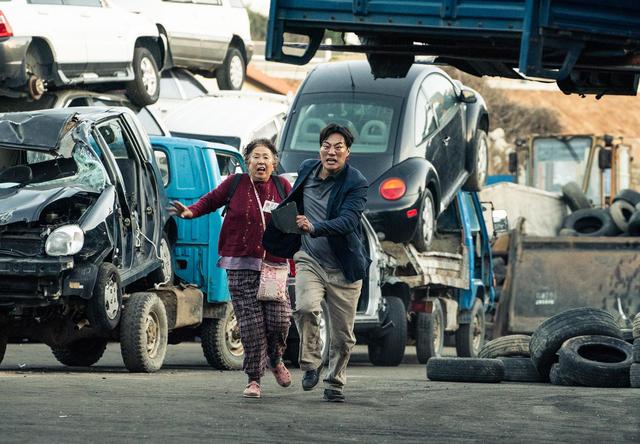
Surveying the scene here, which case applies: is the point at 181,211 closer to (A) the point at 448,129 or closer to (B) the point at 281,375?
(B) the point at 281,375

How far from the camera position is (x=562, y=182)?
32.8 metres

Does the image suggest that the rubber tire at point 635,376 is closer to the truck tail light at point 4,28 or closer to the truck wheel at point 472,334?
the truck tail light at point 4,28

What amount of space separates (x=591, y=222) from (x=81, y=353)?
13517mm

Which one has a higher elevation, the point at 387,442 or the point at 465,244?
the point at 465,244

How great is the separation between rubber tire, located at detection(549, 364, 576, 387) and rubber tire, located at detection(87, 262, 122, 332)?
360 centimetres

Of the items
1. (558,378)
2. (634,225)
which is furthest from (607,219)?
(558,378)

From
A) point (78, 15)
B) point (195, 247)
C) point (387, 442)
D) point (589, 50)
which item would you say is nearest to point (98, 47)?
point (78, 15)

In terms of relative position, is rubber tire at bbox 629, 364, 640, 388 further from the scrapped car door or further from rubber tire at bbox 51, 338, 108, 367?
the scrapped car door

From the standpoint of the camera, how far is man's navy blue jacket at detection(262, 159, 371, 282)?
10938mm

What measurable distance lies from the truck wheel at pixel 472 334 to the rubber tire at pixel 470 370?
26.1 feet

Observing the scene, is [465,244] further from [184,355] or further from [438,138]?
[184,355]

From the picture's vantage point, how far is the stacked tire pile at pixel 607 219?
2612 centimetres

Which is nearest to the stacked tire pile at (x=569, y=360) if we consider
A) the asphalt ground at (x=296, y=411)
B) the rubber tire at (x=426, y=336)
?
the asphalt ground at (x=296, y=411)

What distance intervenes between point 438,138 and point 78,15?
458cm
